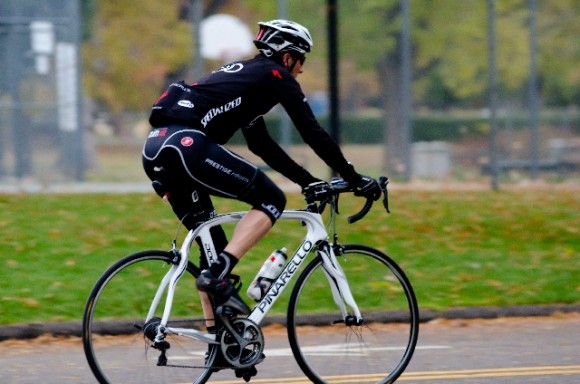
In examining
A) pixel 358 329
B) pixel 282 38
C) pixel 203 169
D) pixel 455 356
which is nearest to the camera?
pixel 203 169

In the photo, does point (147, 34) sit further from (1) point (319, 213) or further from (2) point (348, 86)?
(1) point (319, 213)

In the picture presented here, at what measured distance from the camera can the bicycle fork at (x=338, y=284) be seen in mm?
6449

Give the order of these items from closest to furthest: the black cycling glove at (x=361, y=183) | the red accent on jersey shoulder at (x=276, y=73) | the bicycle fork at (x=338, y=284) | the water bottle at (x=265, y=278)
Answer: the red accent on jersey shoulder at (x=276, y=73) → the black cycling glove at (x=361, y=183) → the water bottle at (x=265, y=278) → the bicycle fork at (x=338, y=284)

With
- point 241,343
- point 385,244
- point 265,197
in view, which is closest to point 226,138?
point 265,197

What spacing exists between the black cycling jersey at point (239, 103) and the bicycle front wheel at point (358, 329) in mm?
645

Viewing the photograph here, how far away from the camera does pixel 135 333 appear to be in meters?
6.18

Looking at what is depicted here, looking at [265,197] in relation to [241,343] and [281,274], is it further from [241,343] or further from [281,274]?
[241,343]

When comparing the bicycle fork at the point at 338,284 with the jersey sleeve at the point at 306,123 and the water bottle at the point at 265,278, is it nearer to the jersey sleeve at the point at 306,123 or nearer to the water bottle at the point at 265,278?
the water bottle at the point at 265,278

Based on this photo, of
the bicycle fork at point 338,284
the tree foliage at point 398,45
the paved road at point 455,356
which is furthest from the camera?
the tree foliage at point 398,45

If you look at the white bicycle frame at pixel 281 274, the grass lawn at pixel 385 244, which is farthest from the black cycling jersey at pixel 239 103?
the grass lawn at pixel 385 244

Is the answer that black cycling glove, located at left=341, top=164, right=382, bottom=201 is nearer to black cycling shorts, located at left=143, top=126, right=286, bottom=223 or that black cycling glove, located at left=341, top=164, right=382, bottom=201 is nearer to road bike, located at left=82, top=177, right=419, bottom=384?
road bike, located at left=82, top=177, right=419, bottom=384

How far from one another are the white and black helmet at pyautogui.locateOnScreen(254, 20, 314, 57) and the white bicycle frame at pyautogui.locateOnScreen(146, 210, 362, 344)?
0.81 m

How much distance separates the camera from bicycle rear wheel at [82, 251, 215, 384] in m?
6.00

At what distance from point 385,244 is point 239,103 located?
5.90 m
